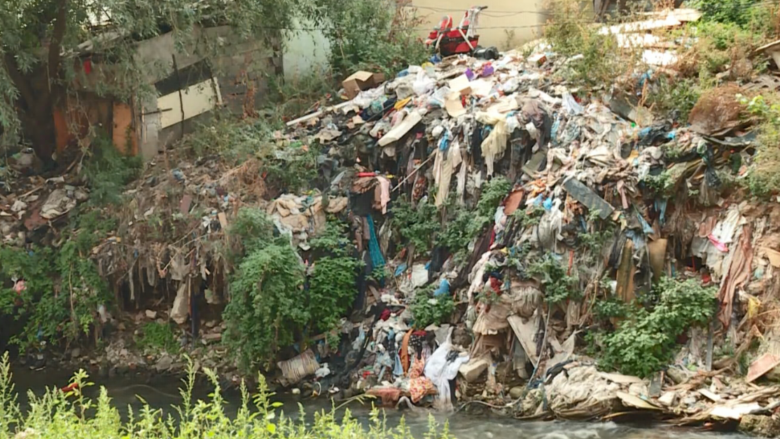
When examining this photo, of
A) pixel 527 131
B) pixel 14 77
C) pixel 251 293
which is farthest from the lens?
pixel 14 77

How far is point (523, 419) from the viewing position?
22.9 ft

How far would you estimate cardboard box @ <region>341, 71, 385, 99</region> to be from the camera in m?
11.2

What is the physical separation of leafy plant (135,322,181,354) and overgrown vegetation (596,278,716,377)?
5.28m

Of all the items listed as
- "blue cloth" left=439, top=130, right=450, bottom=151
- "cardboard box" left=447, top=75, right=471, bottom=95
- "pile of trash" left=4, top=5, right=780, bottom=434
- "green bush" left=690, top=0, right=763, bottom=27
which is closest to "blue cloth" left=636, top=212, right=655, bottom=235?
"pile of trash" left=4, top=5, right=780, bottom=434

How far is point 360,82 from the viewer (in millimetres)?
11242

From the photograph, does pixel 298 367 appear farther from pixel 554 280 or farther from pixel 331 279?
pixel 554 280

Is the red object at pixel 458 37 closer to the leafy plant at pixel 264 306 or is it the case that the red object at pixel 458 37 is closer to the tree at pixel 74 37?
the tree at pixel 74 37

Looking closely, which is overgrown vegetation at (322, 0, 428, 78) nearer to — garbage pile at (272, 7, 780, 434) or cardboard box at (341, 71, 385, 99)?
cardboard box at (341, 71, 385, 99)

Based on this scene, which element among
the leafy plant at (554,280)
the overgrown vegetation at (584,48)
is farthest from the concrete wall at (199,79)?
the leafy plant at (554,280)

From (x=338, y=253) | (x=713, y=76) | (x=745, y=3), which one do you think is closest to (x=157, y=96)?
(x=338, y=253)

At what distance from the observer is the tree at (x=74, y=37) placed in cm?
900

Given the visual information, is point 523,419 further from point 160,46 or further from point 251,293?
point 160,46

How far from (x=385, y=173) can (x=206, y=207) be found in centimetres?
235

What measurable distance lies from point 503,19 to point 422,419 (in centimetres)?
822
